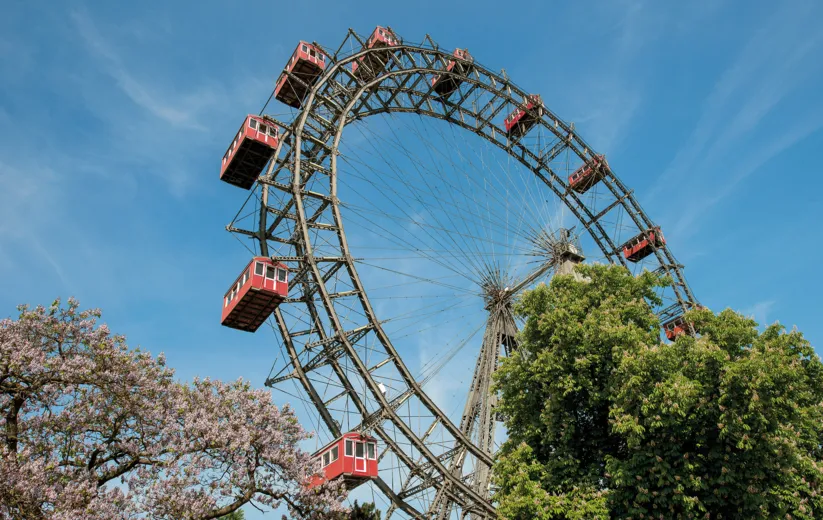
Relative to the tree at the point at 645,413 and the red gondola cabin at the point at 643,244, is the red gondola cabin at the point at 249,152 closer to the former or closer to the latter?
the tree at the point at 645,413

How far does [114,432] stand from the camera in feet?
51.8

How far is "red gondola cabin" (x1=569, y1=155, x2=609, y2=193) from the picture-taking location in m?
38.7

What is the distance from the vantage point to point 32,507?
13.2 meters

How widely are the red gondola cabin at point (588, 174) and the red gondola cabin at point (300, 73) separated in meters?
16.9

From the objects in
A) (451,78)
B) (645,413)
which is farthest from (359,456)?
(451,78)

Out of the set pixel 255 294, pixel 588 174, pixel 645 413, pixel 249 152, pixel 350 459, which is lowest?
pixel 645 413

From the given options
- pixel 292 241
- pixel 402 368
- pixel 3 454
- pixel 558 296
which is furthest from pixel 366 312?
pixel 3 454

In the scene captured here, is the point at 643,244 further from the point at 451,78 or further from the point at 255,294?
the point at 255,294

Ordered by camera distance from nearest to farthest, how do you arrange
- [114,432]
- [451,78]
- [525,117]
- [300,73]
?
[114,432] → [300,73] → [451,78] → [525,117]

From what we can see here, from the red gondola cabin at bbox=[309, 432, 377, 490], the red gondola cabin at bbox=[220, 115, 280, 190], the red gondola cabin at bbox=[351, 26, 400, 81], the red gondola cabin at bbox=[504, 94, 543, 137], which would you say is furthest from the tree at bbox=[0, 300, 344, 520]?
the red gondola cabin at bbox=[504, 94, 543, 137]

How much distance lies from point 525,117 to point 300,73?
536 inches

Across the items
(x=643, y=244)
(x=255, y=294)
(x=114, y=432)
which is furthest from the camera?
(x=643, y=244)

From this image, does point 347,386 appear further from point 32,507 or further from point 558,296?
point 32,507

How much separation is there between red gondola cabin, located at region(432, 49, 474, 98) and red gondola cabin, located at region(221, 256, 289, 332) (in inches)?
591
